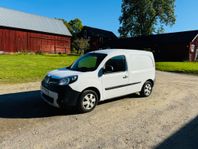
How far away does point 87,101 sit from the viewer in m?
6.60

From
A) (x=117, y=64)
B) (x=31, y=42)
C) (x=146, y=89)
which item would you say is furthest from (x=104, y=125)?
(x=31, y=42)

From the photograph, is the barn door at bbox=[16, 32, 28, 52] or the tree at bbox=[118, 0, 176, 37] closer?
the barn door at bbox=[16, 32, 28, 52]

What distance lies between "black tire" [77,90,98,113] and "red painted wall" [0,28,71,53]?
103 feet

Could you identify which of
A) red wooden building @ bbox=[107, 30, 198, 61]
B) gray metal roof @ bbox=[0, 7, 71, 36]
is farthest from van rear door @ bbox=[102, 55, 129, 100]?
red wooden building @ bbox=[107, 30, 198, 61]

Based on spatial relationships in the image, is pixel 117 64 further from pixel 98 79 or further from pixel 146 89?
pixel 146 89

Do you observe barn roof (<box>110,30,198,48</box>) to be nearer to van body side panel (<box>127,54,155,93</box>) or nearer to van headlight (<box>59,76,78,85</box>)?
van body side panel (<box>127,54,155,93</box>)

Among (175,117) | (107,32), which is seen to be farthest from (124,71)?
(107,32)

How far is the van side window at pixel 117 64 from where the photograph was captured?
7.28 m

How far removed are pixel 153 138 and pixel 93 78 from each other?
2.64 m

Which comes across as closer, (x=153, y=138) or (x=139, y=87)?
(x=153, y=138)

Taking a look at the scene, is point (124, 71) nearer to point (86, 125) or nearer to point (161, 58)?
point (86, 125)

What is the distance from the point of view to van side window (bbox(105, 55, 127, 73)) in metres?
7.28

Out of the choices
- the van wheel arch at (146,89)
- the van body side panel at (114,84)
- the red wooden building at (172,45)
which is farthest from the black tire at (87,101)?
the red wooden building at (172,45)

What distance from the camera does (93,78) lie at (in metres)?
6.70
